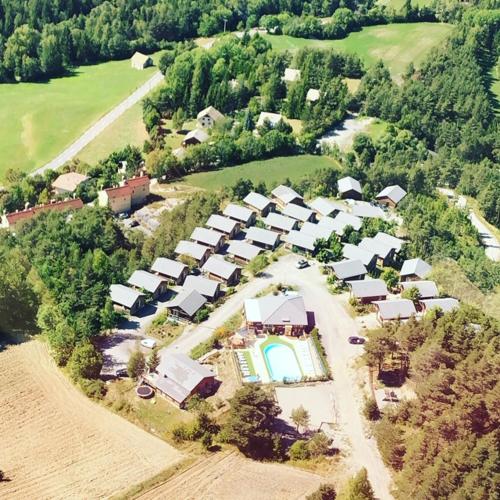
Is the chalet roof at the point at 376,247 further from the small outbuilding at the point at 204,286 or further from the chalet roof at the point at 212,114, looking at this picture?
the chalet roof at the point at 212,114

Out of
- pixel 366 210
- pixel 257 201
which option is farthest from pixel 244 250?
pixel 366 210

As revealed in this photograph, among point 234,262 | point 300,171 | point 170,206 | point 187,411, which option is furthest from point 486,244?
point 187,411

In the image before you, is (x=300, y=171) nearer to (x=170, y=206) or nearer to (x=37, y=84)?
(x=170, y=206)

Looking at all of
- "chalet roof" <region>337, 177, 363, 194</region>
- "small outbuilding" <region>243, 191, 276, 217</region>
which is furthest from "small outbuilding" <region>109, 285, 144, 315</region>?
"chalet roof" <region>337, 177, 363, 194</region>

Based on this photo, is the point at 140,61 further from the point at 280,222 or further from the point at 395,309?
the point at 395,309

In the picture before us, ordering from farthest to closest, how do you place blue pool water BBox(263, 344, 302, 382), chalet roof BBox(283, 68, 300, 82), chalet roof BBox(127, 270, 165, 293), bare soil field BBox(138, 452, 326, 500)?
chalet roof BBox(283, 68, 300, 82)
chalet roof BBox(127, 270, 165, 293)
blue pool water BBox(263, 344, 302, 382)
bare soil field BBox(138, 452, 326, 500)

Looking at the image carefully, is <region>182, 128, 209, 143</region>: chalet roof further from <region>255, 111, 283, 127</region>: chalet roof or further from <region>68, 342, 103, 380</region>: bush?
<region>68, 342, 103, 380</region>: bush
